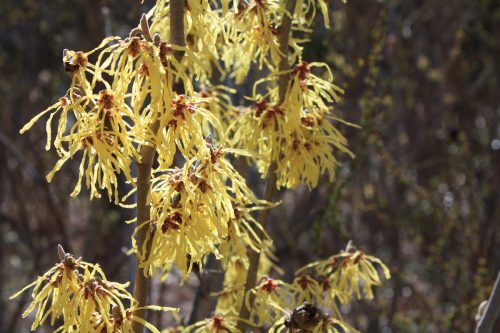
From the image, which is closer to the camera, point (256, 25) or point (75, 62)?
point (75, 62)

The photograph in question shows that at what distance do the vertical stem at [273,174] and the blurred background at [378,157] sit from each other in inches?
73.7

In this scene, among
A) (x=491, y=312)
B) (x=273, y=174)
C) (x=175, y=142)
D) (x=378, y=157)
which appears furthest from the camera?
(x=378, y=157)

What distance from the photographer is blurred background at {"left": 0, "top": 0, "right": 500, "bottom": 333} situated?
4.05 metres

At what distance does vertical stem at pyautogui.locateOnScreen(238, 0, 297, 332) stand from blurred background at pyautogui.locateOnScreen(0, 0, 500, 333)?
1.87 meters

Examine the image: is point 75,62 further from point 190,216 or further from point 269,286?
point 269,286

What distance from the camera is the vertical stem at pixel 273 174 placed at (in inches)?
68.6

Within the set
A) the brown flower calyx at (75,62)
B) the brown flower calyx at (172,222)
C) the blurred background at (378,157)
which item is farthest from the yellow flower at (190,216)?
the blurred background at (378,157)

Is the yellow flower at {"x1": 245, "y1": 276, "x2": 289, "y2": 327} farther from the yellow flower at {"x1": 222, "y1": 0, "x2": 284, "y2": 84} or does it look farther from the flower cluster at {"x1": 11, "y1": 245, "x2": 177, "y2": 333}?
the yellow flower at {"x1": 222, "y1": 0, "x2": 284, "y2": 84}

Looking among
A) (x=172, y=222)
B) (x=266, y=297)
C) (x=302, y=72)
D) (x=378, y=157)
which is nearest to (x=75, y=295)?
(x=172, y=222)

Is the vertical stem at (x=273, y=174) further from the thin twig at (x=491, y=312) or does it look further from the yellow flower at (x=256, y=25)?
the thin twig at (x=491, y=312)

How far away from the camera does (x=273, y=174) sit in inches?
71.4

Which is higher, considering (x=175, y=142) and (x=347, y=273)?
(x=175, y=142)

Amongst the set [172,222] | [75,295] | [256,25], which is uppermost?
[256,25]

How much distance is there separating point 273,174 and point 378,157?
83.7 inches
